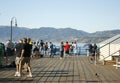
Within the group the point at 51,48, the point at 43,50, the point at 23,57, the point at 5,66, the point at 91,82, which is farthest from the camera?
the point at 43,50

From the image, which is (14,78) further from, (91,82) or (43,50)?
(43,50)

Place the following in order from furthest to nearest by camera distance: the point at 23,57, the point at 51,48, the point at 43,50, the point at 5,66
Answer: the point at 43,50, the point at 51,48, the point at 5,66, the point at 23,57

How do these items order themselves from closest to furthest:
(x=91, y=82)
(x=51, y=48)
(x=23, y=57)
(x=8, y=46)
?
(x=91, y=82), (x=23, y=57), (x=8, y=46), (x=51, y=48)

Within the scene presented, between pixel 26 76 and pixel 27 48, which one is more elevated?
pixel 27 48

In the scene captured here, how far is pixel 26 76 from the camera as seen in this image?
16578mm

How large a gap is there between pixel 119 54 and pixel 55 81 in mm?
10590

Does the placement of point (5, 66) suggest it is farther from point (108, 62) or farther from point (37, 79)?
point (108, 62)

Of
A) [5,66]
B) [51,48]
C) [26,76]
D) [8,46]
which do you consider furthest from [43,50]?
[26,76]

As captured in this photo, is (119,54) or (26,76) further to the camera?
(119,54)

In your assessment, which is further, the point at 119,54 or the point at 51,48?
the point at 51,48

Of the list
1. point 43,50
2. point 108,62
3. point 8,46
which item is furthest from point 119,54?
point 43,50

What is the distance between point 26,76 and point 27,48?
129 centimetres

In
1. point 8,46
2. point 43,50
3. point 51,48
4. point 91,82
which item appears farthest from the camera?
point 43,50

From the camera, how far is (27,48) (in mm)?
16078
